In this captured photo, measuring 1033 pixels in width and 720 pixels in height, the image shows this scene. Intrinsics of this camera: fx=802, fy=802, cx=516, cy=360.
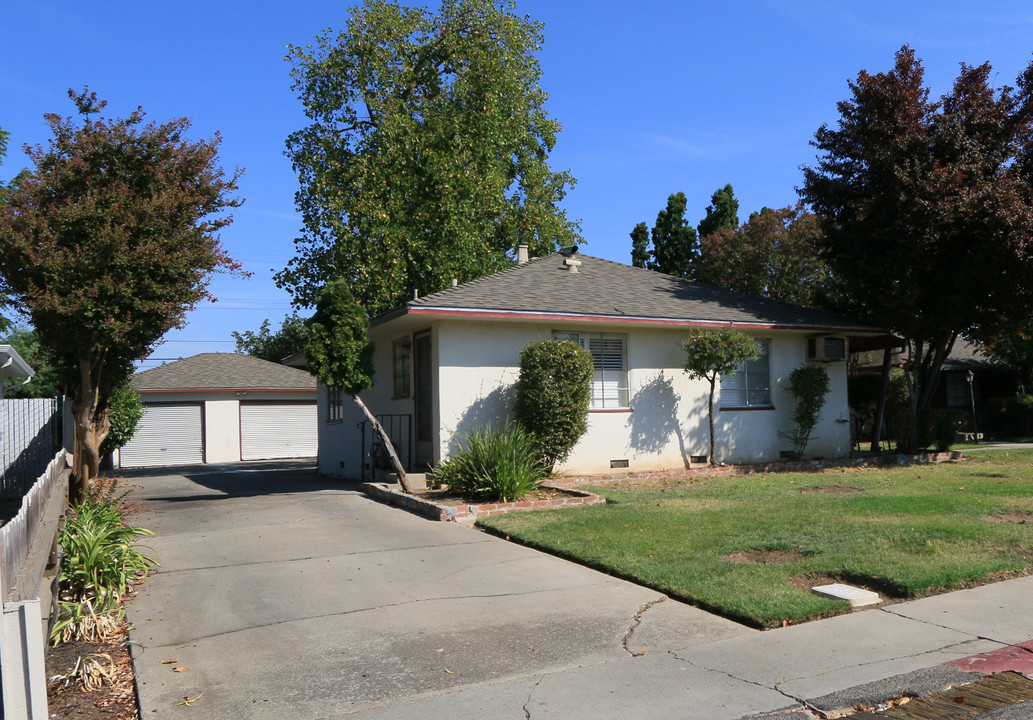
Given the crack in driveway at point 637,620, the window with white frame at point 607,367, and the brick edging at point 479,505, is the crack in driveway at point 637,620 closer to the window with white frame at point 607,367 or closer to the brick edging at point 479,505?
the brick edging at point 479,505

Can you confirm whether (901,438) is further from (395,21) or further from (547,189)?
(395,21)

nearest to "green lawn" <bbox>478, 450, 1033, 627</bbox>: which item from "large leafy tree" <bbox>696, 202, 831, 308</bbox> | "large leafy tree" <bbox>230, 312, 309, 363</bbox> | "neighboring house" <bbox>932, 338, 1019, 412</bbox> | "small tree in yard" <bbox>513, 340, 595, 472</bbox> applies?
"small tree in yard" <bbox>513, 340, 595, 472</bbox>

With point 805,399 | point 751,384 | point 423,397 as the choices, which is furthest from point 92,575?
point 805,399

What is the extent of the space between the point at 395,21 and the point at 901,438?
64.2 ft

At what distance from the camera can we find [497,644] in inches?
225

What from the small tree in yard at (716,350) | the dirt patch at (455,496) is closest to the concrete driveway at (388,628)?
the dirt patch at (455,496)

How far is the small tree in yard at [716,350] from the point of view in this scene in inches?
590

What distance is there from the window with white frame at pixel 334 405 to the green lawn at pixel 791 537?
8.56m

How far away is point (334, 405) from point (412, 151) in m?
9.27

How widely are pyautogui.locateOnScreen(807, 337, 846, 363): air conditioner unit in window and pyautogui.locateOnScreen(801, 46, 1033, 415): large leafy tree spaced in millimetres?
1017

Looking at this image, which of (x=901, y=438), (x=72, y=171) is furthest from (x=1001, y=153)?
(x=72, y=171)

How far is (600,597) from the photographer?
22.6 ft

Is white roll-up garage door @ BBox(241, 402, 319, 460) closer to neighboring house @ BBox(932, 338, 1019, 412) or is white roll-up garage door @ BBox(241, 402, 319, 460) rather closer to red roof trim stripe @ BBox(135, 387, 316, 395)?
red roof trim stripe @ BBox(135, 387, 316, 395)

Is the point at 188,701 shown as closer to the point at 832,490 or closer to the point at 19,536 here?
the point at 19,536
